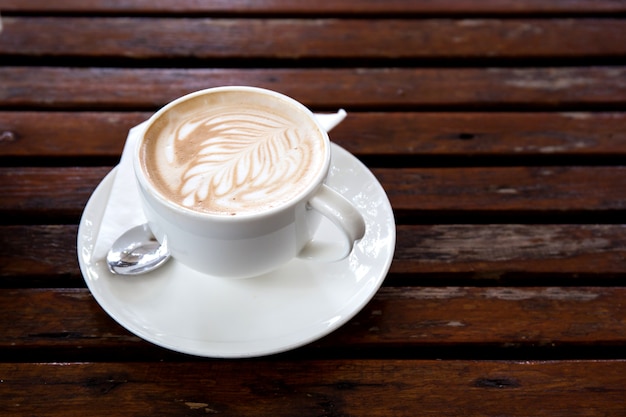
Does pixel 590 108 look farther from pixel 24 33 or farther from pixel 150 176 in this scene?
pixel 24 33

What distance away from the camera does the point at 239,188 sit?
662 mm

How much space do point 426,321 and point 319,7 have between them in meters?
0.61

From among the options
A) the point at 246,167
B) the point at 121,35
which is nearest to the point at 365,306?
the point at 246,167

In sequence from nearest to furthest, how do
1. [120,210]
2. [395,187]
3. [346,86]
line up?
[120,210], [395,187], [346,86]

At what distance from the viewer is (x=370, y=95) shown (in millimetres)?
961

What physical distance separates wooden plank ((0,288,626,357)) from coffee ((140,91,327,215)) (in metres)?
0.15

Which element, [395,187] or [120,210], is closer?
[120,210]

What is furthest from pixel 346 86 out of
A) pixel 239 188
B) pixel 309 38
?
pixel 239 188

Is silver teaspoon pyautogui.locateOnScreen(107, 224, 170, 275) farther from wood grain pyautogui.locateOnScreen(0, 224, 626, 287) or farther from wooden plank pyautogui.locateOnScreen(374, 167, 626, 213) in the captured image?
wooden plank pyautogui.locateOnScreen(374, 167, 626, 213)

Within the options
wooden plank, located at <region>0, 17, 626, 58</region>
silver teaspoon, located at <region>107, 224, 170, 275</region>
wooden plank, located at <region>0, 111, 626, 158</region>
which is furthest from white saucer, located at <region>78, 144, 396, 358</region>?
wooden plank, located at <region>0, 17, 626, 58</region>

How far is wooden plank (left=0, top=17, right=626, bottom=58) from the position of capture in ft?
3.34

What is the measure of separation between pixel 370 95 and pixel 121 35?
0.40 m

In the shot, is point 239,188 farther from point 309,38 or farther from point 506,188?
point 309,38

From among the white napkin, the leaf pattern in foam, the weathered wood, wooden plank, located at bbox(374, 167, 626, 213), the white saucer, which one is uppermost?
the leaf pattern in foam
